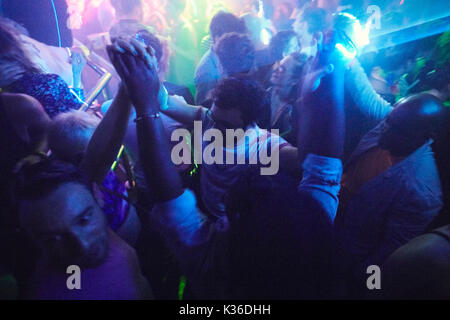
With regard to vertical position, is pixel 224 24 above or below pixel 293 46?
above

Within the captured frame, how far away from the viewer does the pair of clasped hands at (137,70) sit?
2.21 feet

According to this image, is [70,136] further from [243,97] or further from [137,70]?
[243,97]

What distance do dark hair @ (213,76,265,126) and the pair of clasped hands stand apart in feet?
0.83

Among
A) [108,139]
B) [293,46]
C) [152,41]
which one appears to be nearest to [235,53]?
[293,46]

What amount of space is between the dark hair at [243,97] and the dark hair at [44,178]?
0.57 metres

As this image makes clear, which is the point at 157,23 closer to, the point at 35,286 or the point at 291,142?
the point at 291,142

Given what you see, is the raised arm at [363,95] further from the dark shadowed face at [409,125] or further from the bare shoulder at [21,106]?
the bare shoulder at [21,106]

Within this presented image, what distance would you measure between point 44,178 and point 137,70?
48 centimetres

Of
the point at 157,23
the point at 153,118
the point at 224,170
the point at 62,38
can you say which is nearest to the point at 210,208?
the point at 224,170

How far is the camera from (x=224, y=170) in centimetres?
94

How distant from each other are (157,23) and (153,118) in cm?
52

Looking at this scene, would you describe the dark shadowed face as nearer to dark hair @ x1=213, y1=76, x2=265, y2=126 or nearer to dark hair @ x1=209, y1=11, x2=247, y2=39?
dark hair @ x1=213, y1=76, x2=265, y2=126

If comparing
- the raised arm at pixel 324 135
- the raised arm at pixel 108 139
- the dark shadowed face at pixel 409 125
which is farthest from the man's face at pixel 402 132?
the raised arm at pixel 108 139

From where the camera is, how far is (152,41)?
37.3 inches
